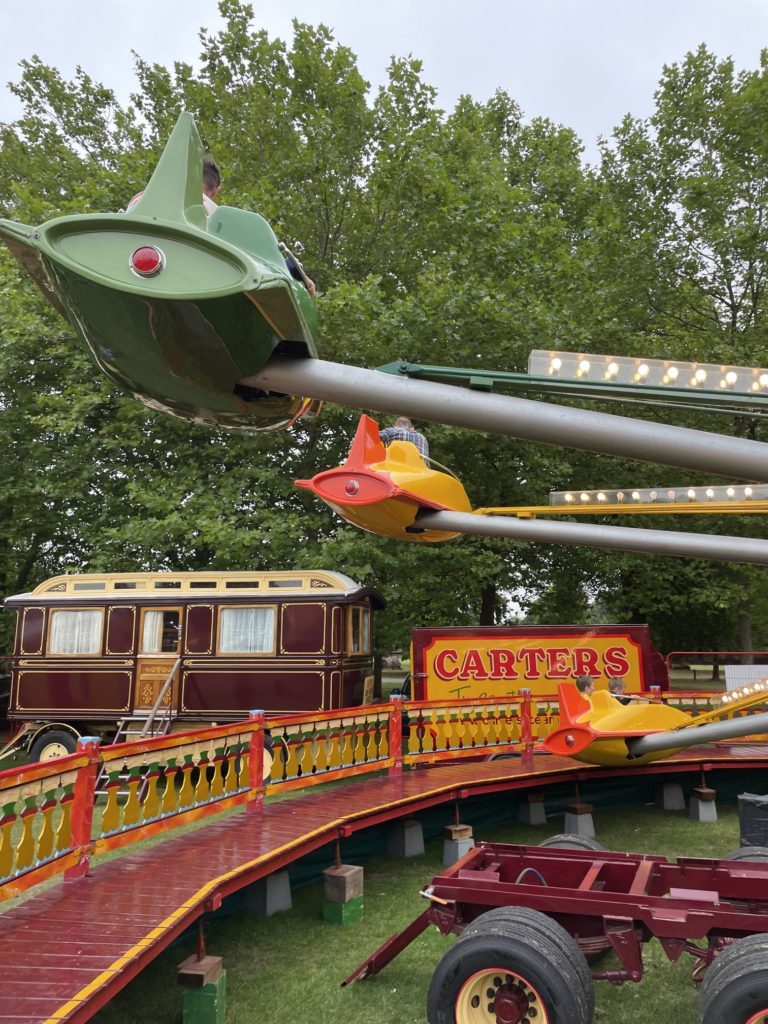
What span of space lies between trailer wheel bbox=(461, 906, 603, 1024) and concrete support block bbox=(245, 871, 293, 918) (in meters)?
2.57

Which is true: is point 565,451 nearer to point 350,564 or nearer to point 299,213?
point 350,564

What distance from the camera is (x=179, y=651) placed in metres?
13.1

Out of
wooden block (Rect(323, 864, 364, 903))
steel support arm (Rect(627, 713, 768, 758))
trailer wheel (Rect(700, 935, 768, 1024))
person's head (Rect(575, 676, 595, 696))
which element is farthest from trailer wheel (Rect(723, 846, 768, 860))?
wooden block (Rect(323, 864, 364, 903))

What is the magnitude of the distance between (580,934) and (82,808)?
3333 mm

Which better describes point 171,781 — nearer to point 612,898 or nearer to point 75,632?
point 612,898

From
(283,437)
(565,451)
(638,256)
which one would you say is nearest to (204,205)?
(283,437)

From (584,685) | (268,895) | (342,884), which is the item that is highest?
(584,685)

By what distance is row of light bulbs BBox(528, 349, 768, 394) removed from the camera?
109 inches

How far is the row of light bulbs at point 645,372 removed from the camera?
277cm

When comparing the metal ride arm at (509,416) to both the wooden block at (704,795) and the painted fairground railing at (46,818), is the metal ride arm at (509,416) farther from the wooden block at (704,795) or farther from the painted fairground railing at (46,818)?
the wooden block at (704,795)

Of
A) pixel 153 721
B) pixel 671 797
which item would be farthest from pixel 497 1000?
pixel 153 721

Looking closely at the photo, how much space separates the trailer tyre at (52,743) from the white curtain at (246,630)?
3.27 m

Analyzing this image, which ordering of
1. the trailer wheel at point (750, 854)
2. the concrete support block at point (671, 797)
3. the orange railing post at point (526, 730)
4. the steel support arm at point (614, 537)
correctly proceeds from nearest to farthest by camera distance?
the steel support arm at point (614, 537) → the trailer wheel at point (750, 854) → the orange railing post at point (526, 730) → the concrete support block at point (671, 797)

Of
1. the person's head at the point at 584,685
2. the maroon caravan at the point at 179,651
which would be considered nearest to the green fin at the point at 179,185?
the person's head at the point at 584,685
